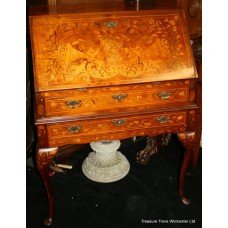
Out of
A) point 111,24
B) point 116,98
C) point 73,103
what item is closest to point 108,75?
point 116,98

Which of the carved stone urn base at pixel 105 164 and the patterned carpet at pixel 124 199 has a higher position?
the carved stone urn base at pixel 105 164

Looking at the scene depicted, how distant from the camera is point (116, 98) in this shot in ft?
7.19

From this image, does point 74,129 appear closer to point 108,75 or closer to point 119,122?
point 119,122

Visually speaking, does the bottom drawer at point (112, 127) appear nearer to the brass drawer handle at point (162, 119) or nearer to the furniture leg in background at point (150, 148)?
the brass drawer handle at point (162, 119)

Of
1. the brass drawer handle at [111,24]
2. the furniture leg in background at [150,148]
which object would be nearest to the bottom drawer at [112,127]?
the brass drawer handle at [111,24]

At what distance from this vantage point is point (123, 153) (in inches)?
141

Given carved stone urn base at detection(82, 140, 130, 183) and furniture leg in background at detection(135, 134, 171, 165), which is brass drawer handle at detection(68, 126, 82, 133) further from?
furniture leg in background at detection(135, 134, 171, 165)

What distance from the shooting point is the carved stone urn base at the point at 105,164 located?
309cm

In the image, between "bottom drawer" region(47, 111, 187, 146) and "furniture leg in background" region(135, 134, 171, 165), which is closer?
"bottom drawer" region(47, 111, 187, 146)

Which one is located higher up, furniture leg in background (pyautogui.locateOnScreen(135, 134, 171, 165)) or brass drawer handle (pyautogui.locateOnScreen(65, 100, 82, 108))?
brass drawer handle (pyautogui.locateOnScreen(65, 100, 82, 108))

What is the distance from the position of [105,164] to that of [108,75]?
1362mm

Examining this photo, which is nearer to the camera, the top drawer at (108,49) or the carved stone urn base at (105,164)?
the top drawer at (108,49)

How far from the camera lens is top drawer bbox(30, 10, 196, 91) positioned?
6.89ft

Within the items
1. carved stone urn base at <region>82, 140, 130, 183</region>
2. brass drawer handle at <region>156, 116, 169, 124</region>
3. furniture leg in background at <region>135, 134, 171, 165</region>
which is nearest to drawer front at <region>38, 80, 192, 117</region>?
brass drawer handle at <region>156, 116, 169, 124</region>
